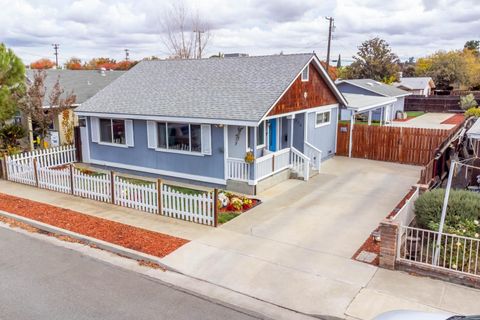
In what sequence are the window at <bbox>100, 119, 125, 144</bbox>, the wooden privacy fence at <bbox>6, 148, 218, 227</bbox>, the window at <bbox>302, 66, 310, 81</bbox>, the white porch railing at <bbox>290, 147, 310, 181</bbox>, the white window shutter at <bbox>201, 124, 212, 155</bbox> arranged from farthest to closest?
the window at <bbox>100, 119, 125, 144</bbox> < the window at <bbox>302, 66, 310, 81</bbox> < the white porch railing at <bbox>290, 147, 310, 181</bbox> < the white window shutter at <bbox>201, 124, 212, 155</bbox> < the wooden privacy fence at <bbox>6, 148, 218, 227</bbox>

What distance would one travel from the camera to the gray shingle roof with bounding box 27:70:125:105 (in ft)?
84.0

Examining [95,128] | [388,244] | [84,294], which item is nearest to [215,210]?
[84,294]

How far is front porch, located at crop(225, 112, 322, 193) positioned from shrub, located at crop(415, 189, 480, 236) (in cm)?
605

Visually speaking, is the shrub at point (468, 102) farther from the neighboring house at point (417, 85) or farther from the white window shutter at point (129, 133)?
the white window shutter at point (129, 133)

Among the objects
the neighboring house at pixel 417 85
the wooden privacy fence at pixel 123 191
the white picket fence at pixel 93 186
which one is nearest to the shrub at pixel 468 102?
the neighboring house at pixel 417 85

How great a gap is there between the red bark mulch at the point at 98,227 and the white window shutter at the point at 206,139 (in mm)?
4856

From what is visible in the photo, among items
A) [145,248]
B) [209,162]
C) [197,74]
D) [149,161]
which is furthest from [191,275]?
[197,74]

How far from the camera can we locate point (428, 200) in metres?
10.1

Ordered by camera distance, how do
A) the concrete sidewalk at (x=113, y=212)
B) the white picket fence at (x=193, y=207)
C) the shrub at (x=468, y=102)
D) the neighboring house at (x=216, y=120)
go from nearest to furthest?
1. the concrete sidewalk at (x=113, y=212)
2. the white picket fence at (x=193, y=207)
3. the neighboring house at (x=216, y=120)
4. the shrub at (x=468, y=102)

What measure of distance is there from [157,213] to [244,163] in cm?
383

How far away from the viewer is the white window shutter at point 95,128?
735 inches

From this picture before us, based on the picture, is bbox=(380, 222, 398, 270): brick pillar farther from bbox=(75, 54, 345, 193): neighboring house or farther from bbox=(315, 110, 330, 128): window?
bbox=(315, 110, 330, 128): window

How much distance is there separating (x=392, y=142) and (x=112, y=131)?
13382 millimetres

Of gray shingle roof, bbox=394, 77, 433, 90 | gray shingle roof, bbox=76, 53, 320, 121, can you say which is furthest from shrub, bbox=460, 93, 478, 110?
gray shingle roof, bbox=76, 53, 320, 121
